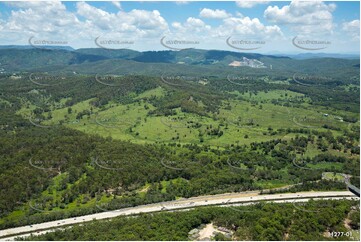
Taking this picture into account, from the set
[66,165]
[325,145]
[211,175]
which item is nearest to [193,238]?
[211,175]

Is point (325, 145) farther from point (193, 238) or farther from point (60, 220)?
point (60, 220)

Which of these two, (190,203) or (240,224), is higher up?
(240,224)

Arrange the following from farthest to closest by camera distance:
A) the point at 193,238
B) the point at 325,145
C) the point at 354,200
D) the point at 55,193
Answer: the point at 325,145, the point at 55,193, the point at 354,200, the point at 193,238

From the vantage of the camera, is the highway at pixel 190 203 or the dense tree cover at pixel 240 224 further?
the highway at pixel 190 203

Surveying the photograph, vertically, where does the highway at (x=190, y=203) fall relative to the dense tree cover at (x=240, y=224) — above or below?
below

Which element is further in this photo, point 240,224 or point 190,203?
point 190,203
